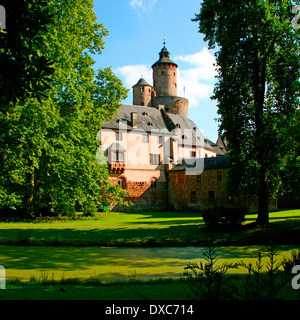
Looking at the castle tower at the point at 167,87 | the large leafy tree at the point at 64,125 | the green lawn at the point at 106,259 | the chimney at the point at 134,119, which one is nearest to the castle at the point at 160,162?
the chimney at the point at 134,119

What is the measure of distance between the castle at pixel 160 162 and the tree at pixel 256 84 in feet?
63.4

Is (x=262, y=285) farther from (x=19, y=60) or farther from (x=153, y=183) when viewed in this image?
(x=153, y=183)

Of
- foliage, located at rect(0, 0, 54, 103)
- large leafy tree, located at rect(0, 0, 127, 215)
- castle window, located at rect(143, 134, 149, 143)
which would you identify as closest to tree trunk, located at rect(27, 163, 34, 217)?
large leafy tree, located at rect(0, 0, 127, 215)

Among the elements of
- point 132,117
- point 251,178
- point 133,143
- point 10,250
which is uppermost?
point 132,117

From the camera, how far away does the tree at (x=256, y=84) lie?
17.3 m

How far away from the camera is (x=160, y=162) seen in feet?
164

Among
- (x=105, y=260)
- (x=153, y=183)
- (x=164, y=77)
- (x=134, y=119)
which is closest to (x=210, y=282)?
(x=105, y=260)

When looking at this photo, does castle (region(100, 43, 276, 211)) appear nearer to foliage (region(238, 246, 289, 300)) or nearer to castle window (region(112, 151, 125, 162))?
castle window (region(112, 151, 125, 162))

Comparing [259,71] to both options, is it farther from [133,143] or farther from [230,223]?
[133,143]

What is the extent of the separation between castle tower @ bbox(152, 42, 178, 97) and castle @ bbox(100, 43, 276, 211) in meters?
13.2

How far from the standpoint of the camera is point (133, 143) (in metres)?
48.3

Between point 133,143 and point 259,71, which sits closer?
point 259,71
